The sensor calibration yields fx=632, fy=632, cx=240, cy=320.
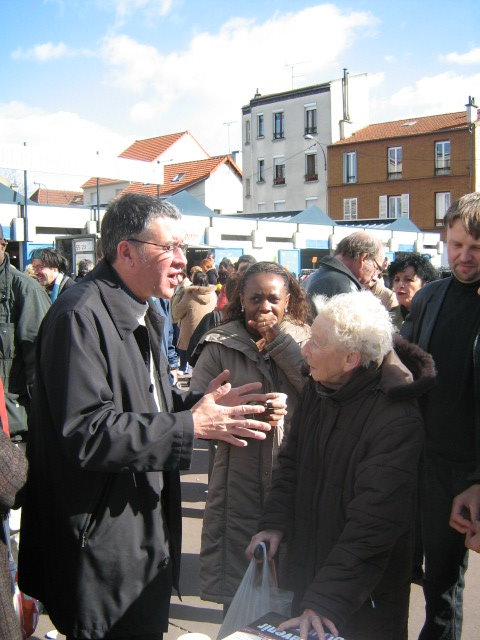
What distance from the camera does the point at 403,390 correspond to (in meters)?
2.13

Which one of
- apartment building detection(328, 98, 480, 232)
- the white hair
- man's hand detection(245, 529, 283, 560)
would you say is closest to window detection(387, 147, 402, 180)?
apartment building detection(328, 98, 480, 232)

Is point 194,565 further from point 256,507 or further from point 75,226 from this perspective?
point 75,226

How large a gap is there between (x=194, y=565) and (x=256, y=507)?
1.66 metres

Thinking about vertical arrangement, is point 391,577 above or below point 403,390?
below

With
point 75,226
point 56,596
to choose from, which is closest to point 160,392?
point 56,596

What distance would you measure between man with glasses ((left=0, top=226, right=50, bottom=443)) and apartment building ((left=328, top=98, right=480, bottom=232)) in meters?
40.7

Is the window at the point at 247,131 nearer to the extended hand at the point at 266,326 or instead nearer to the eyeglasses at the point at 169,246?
the extended hand at the point at 266,326

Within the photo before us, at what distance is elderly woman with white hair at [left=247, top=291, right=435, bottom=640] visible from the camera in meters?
2.04

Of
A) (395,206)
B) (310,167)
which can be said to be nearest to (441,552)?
(395,206)

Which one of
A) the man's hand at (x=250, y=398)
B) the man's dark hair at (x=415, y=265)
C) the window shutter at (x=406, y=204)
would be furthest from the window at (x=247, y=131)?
the man's hand at (x=250, y=398)

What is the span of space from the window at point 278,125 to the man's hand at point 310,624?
157ft

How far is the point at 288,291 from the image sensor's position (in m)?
3.31

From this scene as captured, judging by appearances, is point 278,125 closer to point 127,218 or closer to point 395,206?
point 395,206

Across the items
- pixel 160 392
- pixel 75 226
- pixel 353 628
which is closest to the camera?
pixel 353 628
